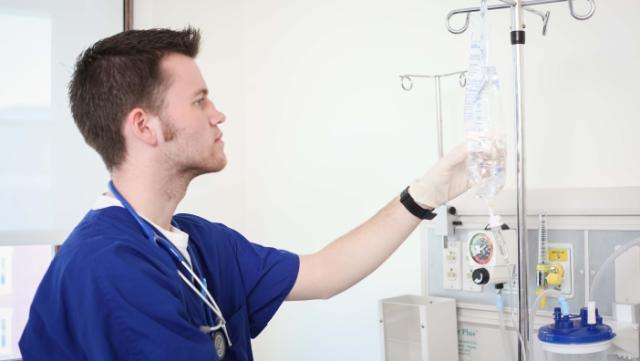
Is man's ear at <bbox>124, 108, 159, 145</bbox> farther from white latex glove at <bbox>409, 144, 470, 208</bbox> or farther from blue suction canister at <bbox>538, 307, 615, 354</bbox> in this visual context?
blue suction canister at <bbox>538, 307, 615, 354</bbox>

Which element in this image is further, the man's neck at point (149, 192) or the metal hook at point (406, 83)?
the metal hook at point (406, 83)

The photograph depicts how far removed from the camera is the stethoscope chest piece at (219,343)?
1.27 metres

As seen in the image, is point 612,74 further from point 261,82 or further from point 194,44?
point 261,82

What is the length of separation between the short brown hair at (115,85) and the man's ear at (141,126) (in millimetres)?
13

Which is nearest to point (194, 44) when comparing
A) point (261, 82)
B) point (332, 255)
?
point (332, 255)

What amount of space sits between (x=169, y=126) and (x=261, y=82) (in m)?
1.49

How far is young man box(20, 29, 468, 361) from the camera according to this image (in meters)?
1.07

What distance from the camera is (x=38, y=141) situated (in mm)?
2314

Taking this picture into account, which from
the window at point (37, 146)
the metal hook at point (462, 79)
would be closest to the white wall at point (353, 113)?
the metal hook at point (462, 79)

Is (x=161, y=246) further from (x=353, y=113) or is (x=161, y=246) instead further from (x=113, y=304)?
(x=353, y=113)

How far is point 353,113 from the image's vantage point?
240 cm

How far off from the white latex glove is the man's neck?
536mm

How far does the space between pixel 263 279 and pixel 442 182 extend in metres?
0.47

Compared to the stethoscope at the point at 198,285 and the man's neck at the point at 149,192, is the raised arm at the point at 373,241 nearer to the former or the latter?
the stethoscope at the point at 198,285
